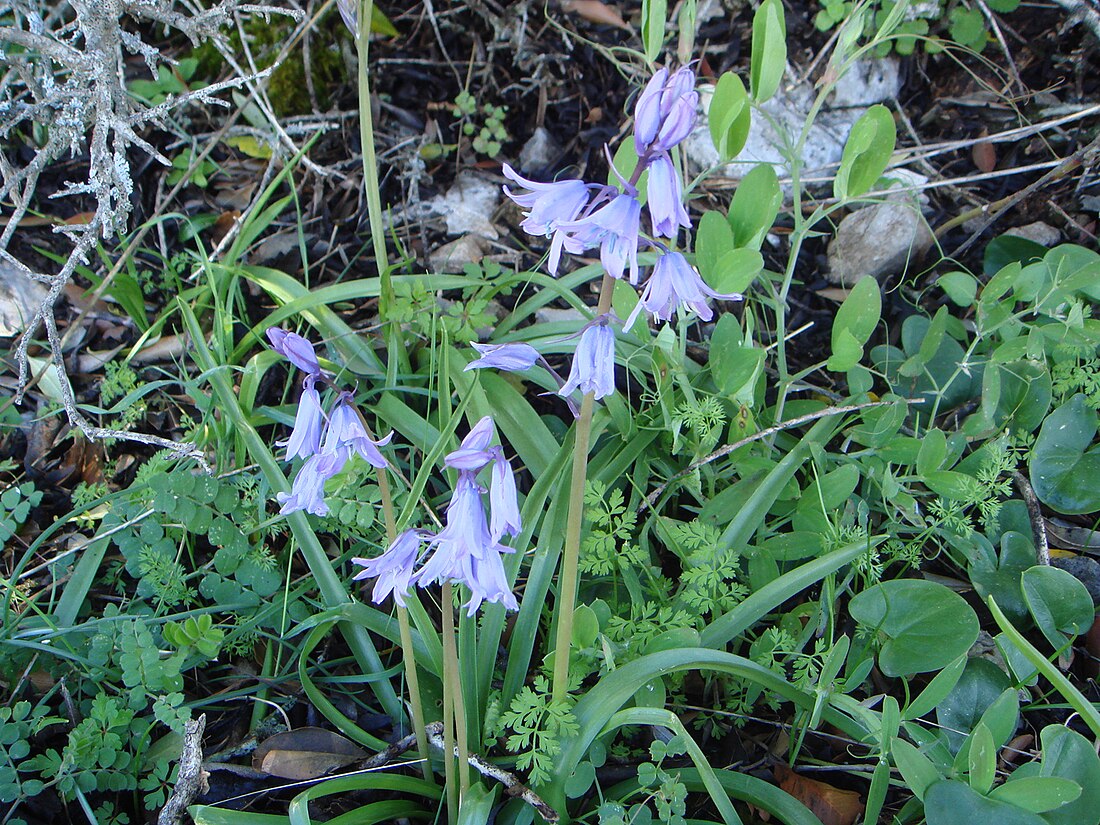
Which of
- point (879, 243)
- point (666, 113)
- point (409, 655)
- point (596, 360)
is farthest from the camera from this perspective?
point (879, 243)

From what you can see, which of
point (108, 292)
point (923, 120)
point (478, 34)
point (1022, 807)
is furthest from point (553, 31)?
point (1022, 807)

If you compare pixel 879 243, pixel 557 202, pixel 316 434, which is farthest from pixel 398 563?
pixel 879 243

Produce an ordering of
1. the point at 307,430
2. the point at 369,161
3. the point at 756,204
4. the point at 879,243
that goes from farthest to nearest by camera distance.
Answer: the point at 879,243 → the point at 369,161 → the point at 756,204 → the point at 307,430

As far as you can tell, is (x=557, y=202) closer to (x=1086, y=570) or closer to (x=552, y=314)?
(x=552, y=314)

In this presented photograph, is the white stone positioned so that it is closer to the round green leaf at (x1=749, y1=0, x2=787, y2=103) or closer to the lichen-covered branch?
the round green leaf at (x1=749, y1=0, x2=787, y2=103)

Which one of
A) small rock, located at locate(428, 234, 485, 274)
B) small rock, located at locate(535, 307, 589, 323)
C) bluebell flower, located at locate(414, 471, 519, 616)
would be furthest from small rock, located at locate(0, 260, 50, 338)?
bluebell flower, located at locate(414, 471, 519, 616)

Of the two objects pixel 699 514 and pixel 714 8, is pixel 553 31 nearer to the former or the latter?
pixel 714 8
